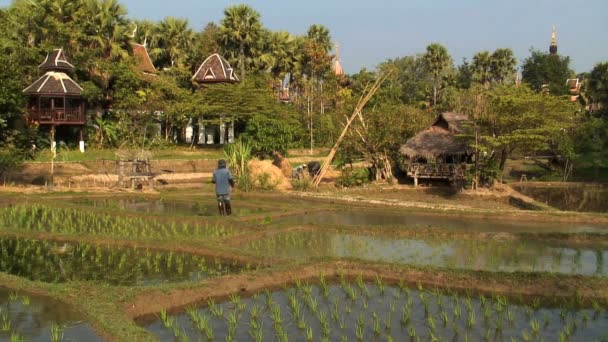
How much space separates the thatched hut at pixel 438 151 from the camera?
86.4ft

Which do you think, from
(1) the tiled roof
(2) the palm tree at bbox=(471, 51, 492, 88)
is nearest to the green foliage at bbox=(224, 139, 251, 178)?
(1) the tiled roof

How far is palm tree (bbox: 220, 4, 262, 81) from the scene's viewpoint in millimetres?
46750

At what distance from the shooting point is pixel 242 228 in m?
15.1

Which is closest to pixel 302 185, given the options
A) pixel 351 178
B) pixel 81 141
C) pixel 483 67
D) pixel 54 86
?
pixel 351 178

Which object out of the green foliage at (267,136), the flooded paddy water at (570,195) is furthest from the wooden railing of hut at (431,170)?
the green foliage at (267,136)

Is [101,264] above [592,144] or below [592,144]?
below

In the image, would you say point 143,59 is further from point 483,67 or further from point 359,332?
point 359,332

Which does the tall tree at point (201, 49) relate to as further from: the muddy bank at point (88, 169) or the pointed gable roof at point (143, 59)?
the muddy bank at point (88, 169)

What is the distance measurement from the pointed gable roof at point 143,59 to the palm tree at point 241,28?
18.8 feet

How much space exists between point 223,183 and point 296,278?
6.33 m

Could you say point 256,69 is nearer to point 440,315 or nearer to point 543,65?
point 543,65

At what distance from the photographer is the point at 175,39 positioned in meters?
47.6

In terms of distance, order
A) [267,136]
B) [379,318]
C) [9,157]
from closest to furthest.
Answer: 1. [379,318]
2. [9,157]
3. [267,136]

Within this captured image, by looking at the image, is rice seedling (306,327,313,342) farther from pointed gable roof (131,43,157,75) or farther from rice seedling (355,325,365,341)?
pointed gable roof (131,43,157,75)
